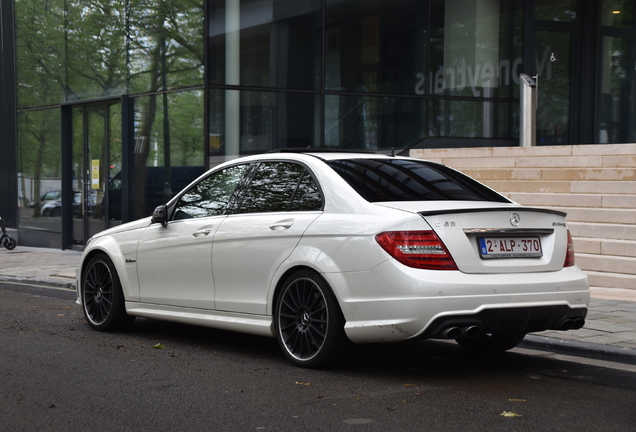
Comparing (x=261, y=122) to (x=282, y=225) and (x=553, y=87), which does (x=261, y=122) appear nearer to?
(x=553, y=87)

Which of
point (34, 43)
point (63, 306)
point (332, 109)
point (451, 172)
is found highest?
point (34, 43)

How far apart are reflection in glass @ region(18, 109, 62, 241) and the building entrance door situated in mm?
507

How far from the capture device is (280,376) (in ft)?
19.0

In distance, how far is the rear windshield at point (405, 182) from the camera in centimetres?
593

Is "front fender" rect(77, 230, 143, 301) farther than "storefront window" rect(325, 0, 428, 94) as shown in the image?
No

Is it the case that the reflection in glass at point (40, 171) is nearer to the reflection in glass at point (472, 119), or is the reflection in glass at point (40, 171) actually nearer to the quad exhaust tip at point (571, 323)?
the reflection in glass at point (472, 119)

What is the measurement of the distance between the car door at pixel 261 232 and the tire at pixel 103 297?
146cm

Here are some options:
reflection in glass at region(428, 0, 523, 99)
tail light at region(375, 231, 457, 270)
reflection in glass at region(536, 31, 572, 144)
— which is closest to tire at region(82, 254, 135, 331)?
tail light at region(375, 231, 457, 270)

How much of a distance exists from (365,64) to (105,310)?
1082 cm

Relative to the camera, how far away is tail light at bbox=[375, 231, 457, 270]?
5.34 m

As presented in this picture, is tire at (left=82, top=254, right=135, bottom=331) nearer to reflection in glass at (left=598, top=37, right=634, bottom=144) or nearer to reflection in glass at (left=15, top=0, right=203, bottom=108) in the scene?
reflection in glass at (left=15, top=0, right=203, bottom=108)

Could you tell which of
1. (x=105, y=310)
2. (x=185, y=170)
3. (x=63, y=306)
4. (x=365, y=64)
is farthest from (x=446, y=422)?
(x=365, y=64)

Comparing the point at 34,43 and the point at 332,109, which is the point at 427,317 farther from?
the point at 34,43

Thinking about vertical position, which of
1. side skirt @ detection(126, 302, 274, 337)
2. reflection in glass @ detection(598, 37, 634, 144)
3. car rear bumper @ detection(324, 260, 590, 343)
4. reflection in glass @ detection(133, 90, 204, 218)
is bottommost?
side skirt @ detection(126, 302, 274, 337)
